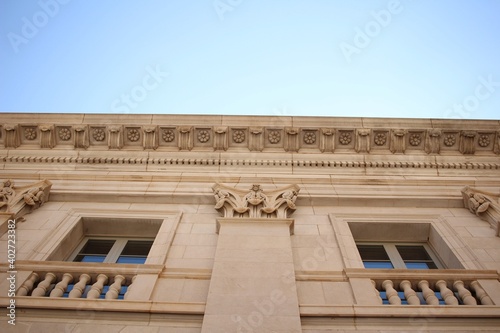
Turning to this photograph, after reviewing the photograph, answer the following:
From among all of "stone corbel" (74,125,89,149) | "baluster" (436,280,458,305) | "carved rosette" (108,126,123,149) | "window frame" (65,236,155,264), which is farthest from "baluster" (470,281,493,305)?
"stone corbel" (74,125,89,149)

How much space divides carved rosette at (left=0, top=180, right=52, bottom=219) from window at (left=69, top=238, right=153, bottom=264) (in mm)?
1477

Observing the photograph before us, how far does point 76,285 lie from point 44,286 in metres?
0.54

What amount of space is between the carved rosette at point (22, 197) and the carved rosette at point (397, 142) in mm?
8836

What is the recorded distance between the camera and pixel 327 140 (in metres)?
13.1

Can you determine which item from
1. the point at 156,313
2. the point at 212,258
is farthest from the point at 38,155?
the point at 156,313

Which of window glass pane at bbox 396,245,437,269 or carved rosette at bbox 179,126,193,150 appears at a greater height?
carved rosette at bbox 179,126,193,150

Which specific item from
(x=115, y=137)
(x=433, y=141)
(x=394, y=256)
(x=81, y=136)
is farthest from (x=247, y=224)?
(x=433, y=141)

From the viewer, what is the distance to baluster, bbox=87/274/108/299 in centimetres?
771

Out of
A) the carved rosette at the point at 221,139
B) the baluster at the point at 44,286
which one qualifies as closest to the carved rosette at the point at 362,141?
the carved rosette at the point at 221,139

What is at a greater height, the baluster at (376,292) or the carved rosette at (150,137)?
the carved rosette at (150,137)

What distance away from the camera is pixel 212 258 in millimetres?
8961

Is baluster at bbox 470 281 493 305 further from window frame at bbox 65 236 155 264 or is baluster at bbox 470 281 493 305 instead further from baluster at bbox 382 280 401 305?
window frame at bbox 65 236 155 264

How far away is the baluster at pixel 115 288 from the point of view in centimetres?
773

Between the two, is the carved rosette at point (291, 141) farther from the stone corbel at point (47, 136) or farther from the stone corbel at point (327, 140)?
the stone corbel at point (47, 136)
